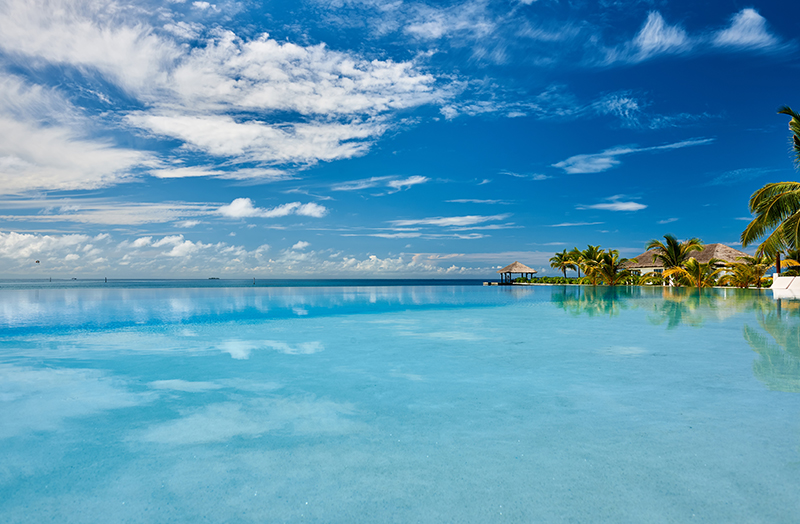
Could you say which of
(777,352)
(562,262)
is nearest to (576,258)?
(562,262)

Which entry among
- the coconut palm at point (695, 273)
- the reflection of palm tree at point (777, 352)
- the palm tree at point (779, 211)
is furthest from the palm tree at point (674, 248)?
the reflection of palm tree at point (777, 352)

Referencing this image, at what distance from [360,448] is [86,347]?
24.2 feet

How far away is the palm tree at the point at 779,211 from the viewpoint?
44.5 feet

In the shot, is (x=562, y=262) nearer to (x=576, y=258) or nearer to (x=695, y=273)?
(x=576, y=258)

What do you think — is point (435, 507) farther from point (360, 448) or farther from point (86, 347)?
point (86, 347)

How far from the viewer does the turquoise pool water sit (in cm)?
233

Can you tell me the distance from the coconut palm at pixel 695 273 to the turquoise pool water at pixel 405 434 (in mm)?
25213

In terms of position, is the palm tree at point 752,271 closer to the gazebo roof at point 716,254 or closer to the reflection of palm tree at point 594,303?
the gazebo roof at point 716,254

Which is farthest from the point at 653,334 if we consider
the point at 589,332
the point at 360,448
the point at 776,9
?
the point at 776,9

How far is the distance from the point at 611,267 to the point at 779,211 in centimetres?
2068

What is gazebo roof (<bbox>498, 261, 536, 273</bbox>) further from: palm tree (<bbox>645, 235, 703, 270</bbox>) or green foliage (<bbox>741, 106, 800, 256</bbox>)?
green foliage (<bbox>741, 106, 800, 256</bbox>)

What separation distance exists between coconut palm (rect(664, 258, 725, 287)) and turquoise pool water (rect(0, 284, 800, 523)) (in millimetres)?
25213

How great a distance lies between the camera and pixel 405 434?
3.40m

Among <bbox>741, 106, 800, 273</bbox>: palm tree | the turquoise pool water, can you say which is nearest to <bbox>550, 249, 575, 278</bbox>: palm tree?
<bbox>741, 106, 800, 273</bbox>: palm tree
